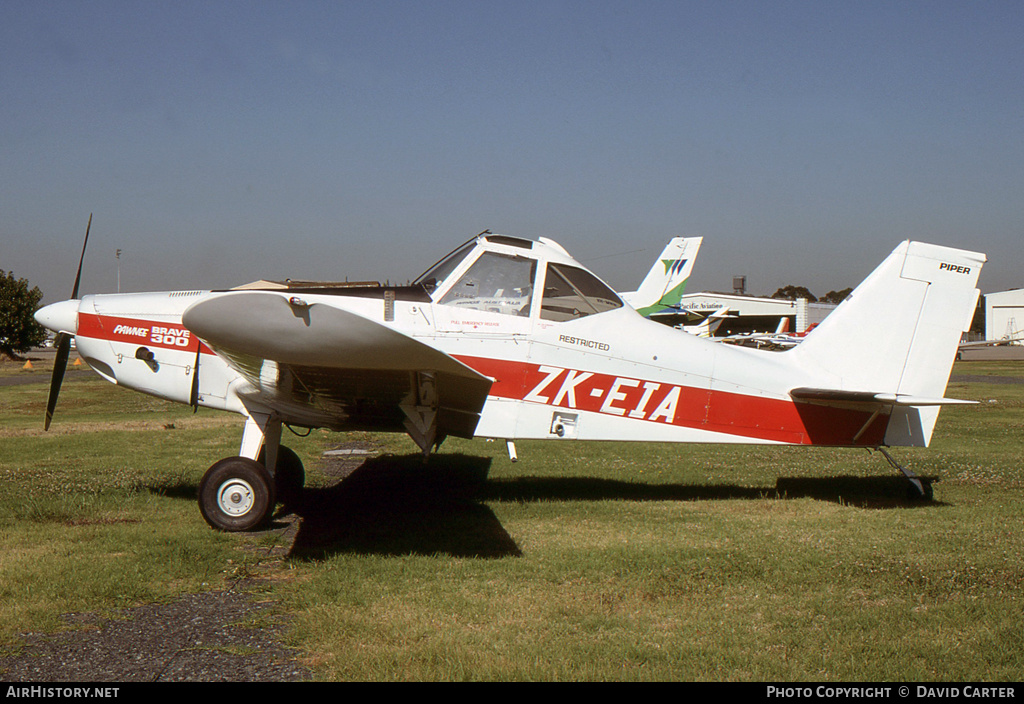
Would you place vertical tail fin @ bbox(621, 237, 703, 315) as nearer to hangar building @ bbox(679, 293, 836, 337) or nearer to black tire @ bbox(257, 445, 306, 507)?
hangar building @ bbox(679, 293, 836, 337)

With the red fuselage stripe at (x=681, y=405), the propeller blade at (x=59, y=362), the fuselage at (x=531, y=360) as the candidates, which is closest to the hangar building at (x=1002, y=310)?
the red fuselage stripe at (x=681, y=405)

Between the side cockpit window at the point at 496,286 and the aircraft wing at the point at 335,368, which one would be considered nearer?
Answer: the aircraft wing at the point at 335,368

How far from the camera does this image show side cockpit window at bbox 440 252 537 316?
260 inches

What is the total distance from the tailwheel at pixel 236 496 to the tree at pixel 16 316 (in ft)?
165

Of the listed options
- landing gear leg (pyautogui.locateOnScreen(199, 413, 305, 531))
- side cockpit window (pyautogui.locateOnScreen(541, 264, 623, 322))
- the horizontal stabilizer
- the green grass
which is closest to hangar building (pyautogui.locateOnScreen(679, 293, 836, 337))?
the green grass

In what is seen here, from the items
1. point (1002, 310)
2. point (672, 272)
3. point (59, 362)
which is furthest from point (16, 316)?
point (1002, 310)

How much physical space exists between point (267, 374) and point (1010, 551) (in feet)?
18.7

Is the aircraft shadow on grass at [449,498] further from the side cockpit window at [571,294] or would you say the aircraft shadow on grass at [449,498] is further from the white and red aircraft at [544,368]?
the side cockpit window at [571,294]

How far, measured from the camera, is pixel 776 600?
4.58 meters

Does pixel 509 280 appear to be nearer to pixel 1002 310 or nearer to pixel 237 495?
pixel 237 495

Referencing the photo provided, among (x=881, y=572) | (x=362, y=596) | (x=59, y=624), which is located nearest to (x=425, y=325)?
(x=362, y=596)

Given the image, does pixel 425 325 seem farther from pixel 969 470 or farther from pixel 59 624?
pixel 969 470

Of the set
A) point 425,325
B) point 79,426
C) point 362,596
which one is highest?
point 425,325

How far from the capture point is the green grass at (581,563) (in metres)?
3.75
